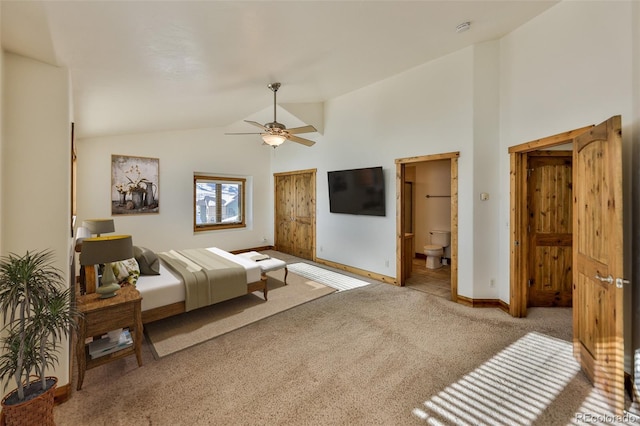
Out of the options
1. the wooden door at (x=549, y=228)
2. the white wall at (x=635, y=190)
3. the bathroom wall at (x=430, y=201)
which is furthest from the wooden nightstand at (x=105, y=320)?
the bathroom wall at (x=430, y=201)

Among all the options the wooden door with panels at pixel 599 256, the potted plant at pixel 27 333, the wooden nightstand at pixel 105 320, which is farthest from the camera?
the wooden nightstand at pixel 105 320

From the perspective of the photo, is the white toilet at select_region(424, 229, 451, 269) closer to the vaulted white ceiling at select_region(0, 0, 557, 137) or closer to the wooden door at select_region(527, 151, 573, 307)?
the wooden door at select_region(527, 151, 573, 307)

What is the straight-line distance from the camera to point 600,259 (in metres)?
2.04

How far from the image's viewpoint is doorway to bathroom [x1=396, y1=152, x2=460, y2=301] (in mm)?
4520

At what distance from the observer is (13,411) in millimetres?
1475

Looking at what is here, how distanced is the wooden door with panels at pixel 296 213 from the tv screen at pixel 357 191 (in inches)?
30.5

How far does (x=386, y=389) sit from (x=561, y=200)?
340cm

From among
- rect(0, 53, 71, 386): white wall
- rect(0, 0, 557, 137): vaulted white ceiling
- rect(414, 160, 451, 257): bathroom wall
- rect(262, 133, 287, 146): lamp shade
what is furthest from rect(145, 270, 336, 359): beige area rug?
rect(414, 160, 451, 257): bathroom wall

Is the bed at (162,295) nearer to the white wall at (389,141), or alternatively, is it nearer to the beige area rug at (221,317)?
the beige area rug at (221,317)

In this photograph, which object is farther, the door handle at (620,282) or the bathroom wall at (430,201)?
the bathroom wall at (430,201)

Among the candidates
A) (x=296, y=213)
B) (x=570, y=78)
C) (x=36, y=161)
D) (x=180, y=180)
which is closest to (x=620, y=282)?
(x=570, y=78)

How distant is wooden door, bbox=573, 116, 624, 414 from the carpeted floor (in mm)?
228

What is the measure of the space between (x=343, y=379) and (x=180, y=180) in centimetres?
548
